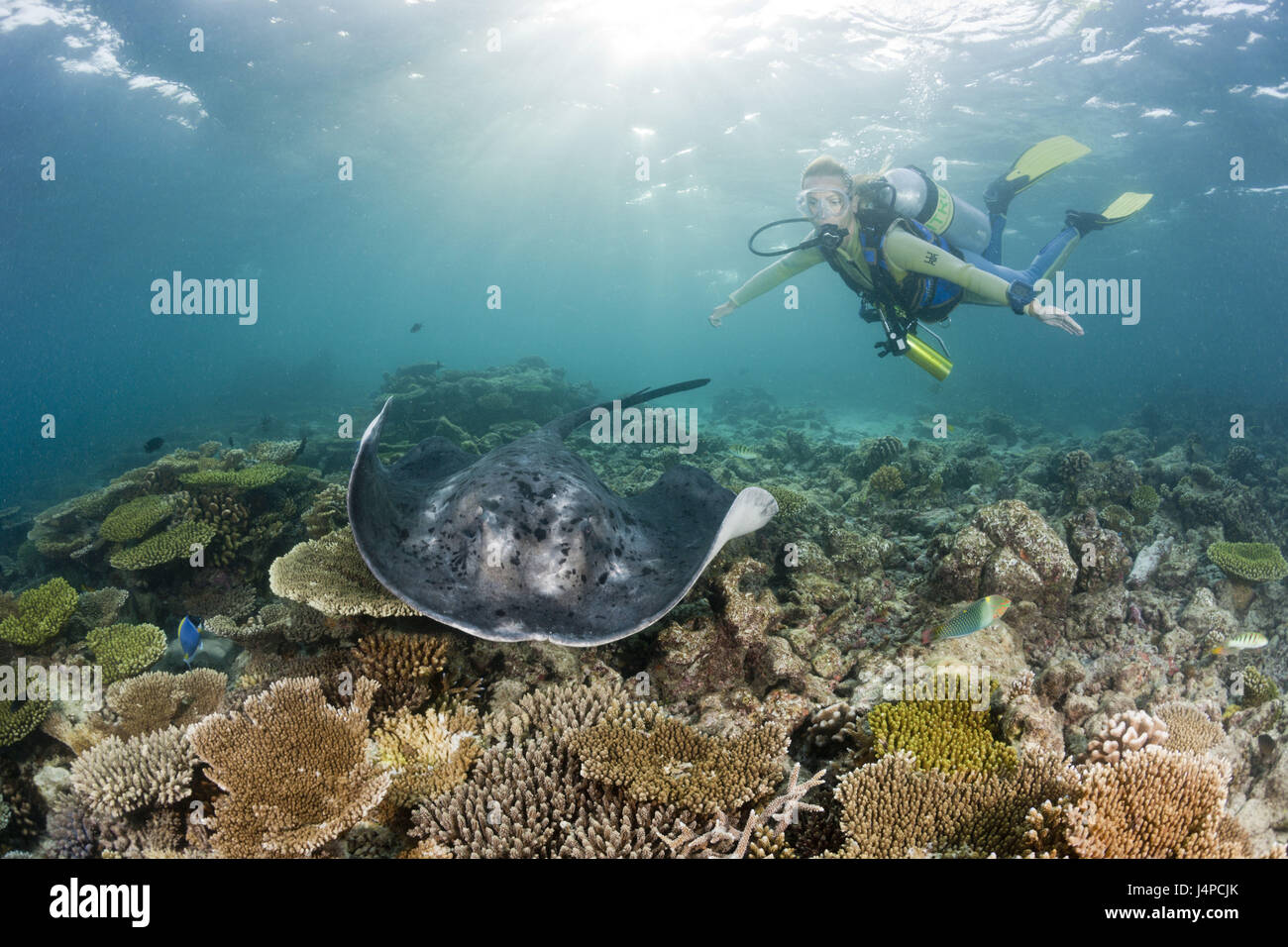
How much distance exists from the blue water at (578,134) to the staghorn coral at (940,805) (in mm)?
22202

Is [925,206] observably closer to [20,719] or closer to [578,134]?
[20,719]

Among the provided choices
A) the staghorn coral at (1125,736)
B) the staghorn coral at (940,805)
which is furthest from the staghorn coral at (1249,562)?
the staghorn coral at (940,805)

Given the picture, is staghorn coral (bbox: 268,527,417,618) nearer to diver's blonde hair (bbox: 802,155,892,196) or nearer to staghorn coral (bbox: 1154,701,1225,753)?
staghorn coral (bbox: 1154,701,1225,753)

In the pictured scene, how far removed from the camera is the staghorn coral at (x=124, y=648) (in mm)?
4949

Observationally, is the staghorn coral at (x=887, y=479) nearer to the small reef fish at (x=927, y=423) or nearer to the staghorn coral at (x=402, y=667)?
the staghorn coral at (x=402, y=667)

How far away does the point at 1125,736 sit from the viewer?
3.38 meters

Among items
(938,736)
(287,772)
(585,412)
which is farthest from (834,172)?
(287,772)

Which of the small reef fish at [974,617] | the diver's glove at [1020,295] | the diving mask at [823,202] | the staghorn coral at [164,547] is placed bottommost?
the small reef fish at [974,617]

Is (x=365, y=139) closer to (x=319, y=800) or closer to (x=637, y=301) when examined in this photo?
(x=319, y=800)

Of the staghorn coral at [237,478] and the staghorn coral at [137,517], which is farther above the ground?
the staghorn coral at [237,478]

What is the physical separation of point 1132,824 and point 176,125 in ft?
130

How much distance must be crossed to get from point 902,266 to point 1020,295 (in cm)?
168
